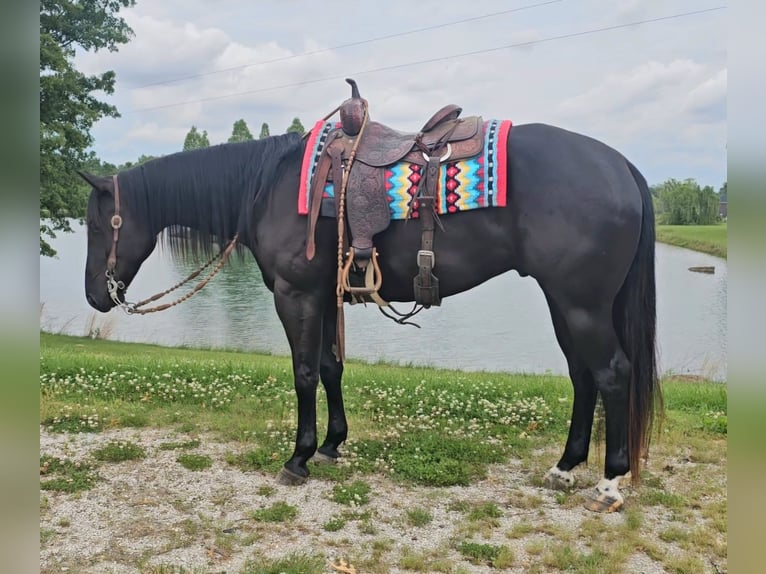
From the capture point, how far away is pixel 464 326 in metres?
12.2

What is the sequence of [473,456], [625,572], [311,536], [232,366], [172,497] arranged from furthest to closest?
[232,366] < [473,456] < [172,497] < [311,536] < [625,572]

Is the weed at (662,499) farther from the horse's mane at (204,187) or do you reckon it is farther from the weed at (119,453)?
the weed at (119,453)

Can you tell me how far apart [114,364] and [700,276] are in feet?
44.7

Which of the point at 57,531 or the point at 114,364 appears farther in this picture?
the point at 114,364

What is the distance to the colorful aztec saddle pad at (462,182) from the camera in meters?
3.34

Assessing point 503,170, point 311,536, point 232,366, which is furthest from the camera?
point 232,366

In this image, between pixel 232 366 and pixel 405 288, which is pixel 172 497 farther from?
pixel 232 366

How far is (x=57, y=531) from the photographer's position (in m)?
3.18

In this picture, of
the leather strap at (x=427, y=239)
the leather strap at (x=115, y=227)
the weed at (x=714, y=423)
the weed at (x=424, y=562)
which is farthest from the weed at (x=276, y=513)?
the weed at (x=714, y=423)

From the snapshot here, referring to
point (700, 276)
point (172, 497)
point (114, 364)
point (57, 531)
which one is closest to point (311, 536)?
point (172, 497)

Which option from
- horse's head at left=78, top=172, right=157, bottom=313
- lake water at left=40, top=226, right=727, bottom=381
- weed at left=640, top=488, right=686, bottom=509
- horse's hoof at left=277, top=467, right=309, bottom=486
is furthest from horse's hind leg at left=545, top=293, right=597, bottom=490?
lake water at left=40, top=226, right=727, bottom=381

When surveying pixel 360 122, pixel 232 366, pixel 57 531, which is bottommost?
pixel 57 531

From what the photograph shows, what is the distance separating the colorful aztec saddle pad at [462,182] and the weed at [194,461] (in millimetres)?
2016

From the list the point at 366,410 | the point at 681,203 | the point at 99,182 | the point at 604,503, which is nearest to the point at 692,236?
the point at 681,203
